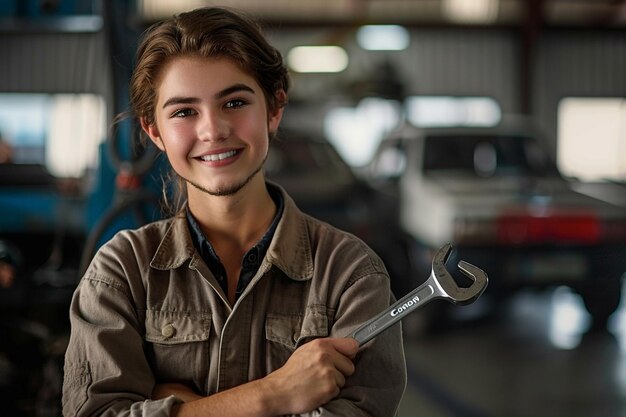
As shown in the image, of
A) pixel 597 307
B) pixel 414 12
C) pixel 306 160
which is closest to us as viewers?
pixel 597 307

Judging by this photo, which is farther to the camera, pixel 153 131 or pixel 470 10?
pixel 470 10

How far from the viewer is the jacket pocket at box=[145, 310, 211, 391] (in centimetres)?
103

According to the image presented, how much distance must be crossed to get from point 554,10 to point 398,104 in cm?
175

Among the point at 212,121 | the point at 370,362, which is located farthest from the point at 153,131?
the point at 370,362

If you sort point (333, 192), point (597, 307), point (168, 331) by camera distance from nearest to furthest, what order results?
1. point (168, 331)
2. point (597, 307)
3. point (333, 192)

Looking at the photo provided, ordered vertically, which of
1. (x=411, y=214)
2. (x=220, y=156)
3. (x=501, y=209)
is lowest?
(x=411, y=214)

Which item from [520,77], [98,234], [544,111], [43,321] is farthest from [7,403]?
[520,77]

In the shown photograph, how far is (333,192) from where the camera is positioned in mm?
3953

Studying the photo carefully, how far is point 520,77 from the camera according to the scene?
7500mm

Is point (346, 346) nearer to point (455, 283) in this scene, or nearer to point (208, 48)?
point (455, 283)

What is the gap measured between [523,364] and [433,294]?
3074 millimetres

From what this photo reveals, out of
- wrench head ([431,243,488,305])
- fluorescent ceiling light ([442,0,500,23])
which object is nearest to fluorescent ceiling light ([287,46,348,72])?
fluorescent ceiling light ([442,0,500,23])

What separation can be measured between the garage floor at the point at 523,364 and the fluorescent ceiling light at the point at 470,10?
160 inches

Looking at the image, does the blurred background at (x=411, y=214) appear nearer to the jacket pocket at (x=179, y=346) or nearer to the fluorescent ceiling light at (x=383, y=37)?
the jacket pocket at (x=179, y=346)
